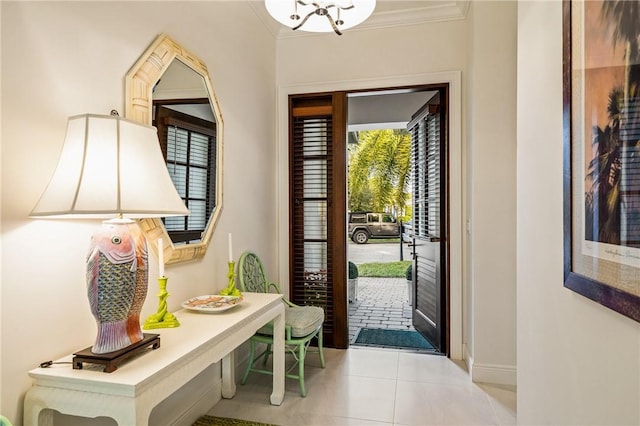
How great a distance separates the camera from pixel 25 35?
3.92ft

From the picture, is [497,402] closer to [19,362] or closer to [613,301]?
[613,301]

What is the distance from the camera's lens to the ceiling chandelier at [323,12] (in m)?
1.76

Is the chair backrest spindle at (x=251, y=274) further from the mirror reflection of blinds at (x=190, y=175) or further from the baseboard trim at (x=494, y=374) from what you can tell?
the baseboard trim at (x=494, y=374)

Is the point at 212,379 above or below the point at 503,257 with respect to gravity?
below

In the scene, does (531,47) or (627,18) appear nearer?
(627,18)

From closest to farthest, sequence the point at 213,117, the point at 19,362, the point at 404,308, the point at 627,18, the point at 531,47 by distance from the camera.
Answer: the point at 627,18
the point at 19,362
the point at 531,47
the point at 213,117
the point at 404,308

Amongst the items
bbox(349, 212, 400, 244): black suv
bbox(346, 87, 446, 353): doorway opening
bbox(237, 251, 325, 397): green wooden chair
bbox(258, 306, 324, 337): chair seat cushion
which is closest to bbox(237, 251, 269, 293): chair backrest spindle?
bbox(237, 251, 325, 397): green wooden chair

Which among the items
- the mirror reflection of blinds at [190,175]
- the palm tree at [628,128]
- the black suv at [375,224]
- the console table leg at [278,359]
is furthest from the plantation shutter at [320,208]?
the black suv at [375,224]

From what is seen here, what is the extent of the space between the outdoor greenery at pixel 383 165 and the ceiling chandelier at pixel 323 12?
19.9 feet

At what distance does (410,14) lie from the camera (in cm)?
310

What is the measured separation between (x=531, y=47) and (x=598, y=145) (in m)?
0.73

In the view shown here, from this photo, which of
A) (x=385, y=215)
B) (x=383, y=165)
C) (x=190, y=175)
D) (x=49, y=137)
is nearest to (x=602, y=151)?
(x=49, y=137)

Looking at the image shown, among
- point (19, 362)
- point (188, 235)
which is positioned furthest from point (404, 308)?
point (19, 362)

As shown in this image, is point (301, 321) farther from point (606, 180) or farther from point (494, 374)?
point (606, 180)
